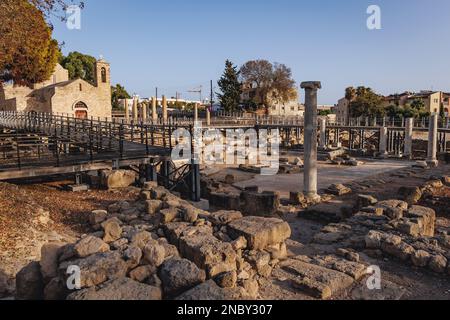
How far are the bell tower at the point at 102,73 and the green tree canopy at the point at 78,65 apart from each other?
21939 millimetres

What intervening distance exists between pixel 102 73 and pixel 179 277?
3906cm

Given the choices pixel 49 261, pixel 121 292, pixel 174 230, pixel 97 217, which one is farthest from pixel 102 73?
pixel 121 292

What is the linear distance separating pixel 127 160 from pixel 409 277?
9.75m

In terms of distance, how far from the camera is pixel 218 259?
21.6 feet

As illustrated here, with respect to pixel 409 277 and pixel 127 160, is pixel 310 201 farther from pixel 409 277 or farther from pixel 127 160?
pixel 409 277

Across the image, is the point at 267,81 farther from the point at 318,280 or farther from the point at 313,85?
the point at 318,280

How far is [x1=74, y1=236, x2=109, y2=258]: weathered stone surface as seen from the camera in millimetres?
6133

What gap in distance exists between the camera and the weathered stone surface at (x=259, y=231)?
7711 millimetres

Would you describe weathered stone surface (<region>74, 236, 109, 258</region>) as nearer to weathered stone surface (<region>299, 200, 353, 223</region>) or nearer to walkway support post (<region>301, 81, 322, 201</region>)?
weathered stone surface (<region>299, 200, 353, 223</region>)

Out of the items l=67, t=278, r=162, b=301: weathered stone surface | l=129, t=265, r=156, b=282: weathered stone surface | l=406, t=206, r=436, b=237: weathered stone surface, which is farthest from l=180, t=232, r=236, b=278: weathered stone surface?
l=406, t=206, r=436, b=237: weathered stone surface

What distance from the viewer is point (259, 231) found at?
7.79 meters

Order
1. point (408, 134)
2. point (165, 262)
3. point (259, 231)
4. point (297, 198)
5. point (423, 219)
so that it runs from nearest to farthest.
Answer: point (165, 262) → point (259, 231) → point (423, 219) → point (297, 198) → point (408, 134)

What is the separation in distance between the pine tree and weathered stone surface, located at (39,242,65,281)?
58.6 metres

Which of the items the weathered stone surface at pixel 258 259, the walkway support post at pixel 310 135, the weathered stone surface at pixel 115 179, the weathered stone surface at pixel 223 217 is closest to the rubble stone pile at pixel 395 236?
the weathered stone surface at pixel 223 217
